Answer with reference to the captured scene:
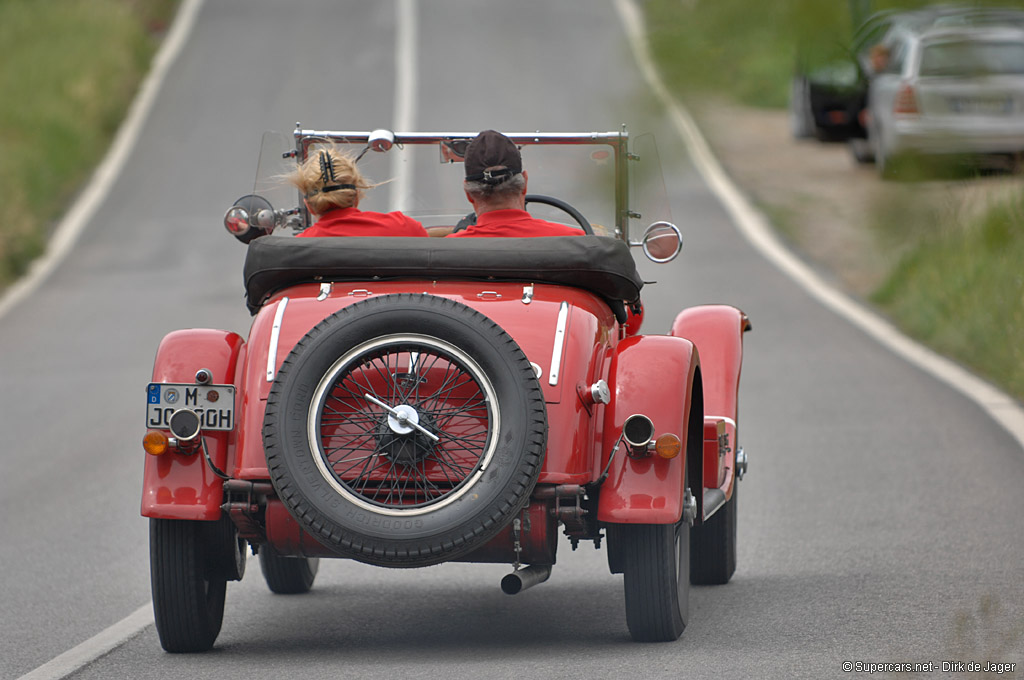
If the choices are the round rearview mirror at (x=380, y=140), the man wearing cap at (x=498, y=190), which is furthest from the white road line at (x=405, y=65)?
the man wearing cap at (x=498, y=190)

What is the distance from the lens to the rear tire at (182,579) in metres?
4.54

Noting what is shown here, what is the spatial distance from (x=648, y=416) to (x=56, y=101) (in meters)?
22.7

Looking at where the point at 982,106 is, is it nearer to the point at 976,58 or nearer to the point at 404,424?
the point at 976,58

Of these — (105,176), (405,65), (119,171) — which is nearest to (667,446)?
(105,176)

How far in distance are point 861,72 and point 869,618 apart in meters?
3.54

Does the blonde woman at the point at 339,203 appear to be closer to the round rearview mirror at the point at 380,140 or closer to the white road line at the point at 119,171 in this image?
the round rearview mirror at the point at 380,140

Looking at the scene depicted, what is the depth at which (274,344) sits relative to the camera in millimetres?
4500

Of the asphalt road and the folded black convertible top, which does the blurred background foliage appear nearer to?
the asphalt road

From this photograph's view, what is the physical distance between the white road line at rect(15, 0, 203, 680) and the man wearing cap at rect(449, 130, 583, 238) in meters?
1.77

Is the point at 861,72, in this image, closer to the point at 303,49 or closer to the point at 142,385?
the point at 142,385

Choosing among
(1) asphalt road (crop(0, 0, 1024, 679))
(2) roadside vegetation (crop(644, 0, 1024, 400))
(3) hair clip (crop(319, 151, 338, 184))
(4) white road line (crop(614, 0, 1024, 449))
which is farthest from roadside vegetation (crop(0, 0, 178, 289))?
(2) roadside vegetation (crop(644, 0, 1024, 400))

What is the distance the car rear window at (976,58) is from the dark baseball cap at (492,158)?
137 inches

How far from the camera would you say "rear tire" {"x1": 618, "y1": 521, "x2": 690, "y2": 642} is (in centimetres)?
445

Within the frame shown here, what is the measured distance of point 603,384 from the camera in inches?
173
